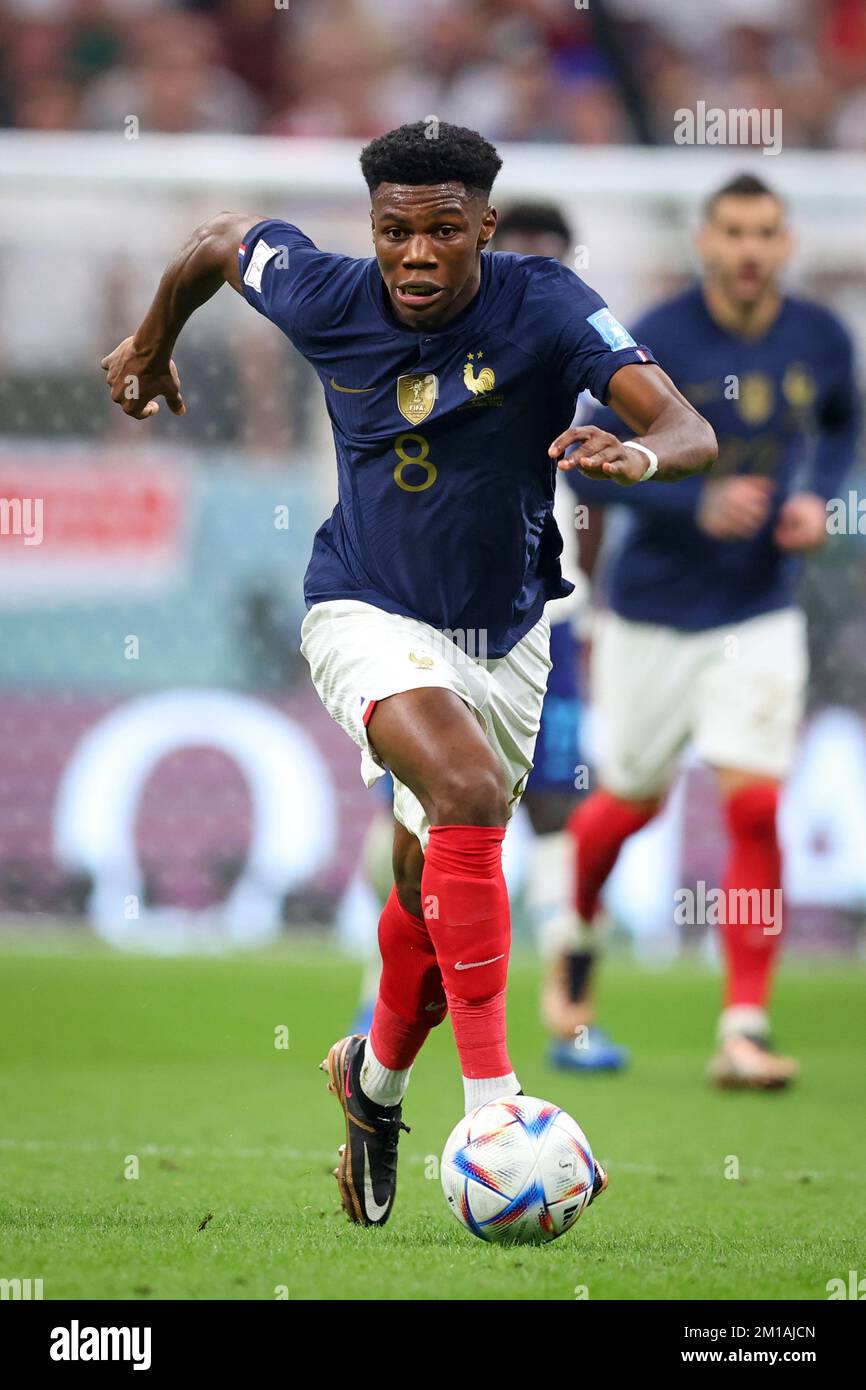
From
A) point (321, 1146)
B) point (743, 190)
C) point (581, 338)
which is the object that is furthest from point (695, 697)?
point (581, 338)

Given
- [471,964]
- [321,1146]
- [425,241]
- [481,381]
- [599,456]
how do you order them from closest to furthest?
[599,456] < [471,964] < [425,241] < [481,381] < [321,1146]

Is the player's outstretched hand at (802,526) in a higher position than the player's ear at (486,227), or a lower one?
higher

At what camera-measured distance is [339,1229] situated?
12.8 ft

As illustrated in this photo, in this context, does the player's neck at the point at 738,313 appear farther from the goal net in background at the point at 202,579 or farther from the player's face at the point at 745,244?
the goal net in background at the point at 202,579

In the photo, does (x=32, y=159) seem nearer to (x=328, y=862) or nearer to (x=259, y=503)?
(x=259, y=503)

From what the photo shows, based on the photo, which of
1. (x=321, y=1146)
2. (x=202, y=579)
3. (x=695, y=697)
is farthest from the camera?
(x=202, y=579)

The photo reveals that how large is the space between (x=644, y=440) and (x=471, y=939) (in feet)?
3.06

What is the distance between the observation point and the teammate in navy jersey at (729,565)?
22.6 ft

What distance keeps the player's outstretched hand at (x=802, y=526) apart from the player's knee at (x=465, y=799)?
3258 millimetres

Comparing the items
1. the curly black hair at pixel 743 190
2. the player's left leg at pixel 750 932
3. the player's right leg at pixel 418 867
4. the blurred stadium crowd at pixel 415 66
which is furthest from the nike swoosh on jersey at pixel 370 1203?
the blurred stadium crowd at pixel 415 66

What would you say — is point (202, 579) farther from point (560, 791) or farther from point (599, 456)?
point (599, 456)

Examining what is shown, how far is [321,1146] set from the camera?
5.06 m

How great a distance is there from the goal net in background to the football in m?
5.57

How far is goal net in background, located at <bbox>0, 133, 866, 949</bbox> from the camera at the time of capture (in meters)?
9.02
